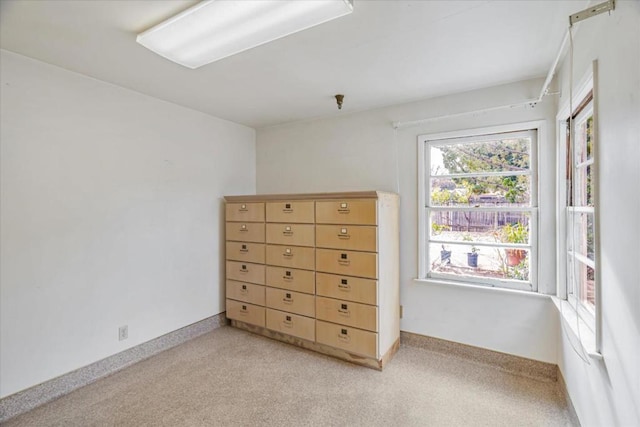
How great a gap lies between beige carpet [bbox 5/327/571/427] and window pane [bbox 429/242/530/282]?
74 centimetres

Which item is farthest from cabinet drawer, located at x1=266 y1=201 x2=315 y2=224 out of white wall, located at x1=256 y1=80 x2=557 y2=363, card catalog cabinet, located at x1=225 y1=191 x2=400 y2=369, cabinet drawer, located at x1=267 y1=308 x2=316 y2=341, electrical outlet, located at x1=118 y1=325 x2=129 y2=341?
electrical outlet, located at x1=118 y1=325 x2=129 y2=341

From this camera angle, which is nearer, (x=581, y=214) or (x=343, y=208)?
(x=581, y=214)

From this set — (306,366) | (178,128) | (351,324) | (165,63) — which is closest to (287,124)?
(178,128)

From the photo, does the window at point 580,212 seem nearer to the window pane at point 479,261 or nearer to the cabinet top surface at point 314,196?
the window pane at point 479,261

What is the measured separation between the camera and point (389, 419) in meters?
1.86

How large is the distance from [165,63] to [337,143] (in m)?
1.70

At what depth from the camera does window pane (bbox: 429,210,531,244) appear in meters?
2.44

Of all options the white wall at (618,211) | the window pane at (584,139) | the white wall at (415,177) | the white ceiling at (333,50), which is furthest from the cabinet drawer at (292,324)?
the window pane at (584,139)

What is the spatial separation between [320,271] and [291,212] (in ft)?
1.97

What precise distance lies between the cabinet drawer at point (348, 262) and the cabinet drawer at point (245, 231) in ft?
2.29

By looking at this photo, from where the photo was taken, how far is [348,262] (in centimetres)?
251

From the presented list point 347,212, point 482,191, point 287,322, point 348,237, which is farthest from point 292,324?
point 482,191

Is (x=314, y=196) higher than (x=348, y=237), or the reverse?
(x=314, y=196)

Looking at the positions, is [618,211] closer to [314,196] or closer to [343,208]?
[343,208]
